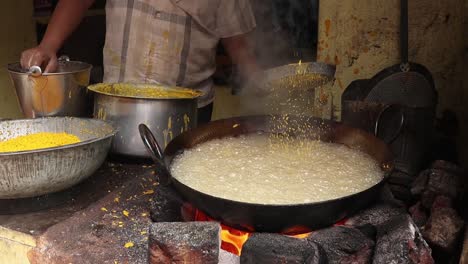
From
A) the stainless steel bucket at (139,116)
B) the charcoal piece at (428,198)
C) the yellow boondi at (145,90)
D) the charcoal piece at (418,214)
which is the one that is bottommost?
the charcoal piece at (418,214)

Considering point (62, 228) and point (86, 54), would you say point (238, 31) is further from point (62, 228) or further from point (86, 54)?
point (86, 54)

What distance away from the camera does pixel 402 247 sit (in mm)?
1556

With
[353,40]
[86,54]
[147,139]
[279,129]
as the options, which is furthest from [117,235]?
[86,54]

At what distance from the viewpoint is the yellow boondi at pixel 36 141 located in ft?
6.64

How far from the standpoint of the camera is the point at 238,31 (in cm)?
310

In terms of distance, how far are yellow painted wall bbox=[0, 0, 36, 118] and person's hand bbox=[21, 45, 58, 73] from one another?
2688 mm

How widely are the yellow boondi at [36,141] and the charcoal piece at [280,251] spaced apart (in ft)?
3.36

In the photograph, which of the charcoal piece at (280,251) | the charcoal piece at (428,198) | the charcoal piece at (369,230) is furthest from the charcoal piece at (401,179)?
the charcoal piece at (280,251)

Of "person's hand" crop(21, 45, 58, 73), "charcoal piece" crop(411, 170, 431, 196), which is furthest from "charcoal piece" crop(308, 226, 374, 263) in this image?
"person's hand" crop(21, 45, 58, 73)

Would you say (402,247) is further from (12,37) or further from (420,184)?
(12,37)

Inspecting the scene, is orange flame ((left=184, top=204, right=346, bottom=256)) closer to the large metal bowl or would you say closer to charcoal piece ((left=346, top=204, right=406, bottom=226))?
charcoal piece ((left=346, top=204, right=406, bottom=226))

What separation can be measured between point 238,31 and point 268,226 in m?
1.82

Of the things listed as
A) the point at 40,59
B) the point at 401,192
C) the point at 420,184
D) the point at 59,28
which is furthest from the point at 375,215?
the point at 59,28

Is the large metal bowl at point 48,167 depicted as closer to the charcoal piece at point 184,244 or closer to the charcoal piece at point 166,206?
the charcoal piece at point 166,206
